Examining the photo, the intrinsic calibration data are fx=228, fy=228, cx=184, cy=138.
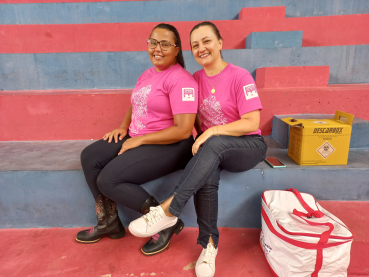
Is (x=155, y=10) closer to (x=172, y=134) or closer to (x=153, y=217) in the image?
(x=172, y=134)

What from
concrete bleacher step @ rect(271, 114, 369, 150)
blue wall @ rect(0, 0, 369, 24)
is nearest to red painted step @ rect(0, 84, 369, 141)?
concrete bleacher step @ rect(271, 114, 369, 150)

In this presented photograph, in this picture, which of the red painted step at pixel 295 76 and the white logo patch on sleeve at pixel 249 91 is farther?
the red painted step at pixel 295 76

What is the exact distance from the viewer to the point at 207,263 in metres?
1.02

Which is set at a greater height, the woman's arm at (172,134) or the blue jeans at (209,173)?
the woman's arm at (172,134)

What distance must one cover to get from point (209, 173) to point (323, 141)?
70 cm

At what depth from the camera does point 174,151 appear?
1.17 m

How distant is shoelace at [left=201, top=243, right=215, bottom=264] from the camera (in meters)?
1.02

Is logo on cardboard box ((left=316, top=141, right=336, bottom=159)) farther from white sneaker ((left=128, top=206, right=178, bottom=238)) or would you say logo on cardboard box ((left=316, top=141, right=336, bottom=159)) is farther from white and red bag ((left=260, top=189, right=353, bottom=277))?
white sneaker ((left=128, top=206, right=178, bottom=238))

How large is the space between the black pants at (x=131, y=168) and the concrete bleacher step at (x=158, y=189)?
0.14m

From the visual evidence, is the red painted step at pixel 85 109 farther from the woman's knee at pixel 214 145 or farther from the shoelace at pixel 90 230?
the woman's knee at pixel 214 145

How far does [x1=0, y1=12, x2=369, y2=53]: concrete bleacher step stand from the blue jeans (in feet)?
5.84

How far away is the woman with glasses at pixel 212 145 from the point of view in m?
1.00

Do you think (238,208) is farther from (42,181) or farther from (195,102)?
(42,181)

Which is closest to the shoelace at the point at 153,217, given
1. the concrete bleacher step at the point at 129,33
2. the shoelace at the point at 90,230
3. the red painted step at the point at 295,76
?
the shoelace at the point at 90,230
